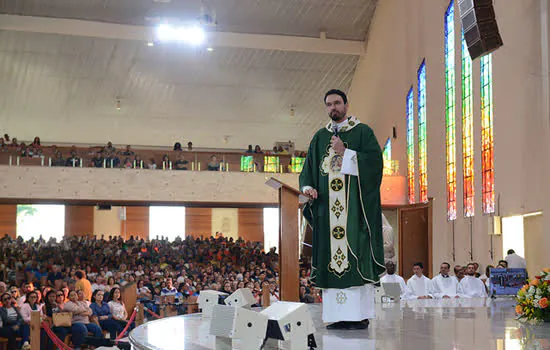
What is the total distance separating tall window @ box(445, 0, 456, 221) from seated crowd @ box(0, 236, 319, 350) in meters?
3.97

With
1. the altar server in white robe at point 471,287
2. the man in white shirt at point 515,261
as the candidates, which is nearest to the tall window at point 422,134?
the man in white shirt at point 515,261

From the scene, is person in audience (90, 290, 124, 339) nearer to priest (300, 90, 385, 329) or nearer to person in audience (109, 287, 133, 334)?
person in audience (109, 287, 133, 334)

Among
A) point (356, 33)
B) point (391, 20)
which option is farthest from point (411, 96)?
point (356, 33)

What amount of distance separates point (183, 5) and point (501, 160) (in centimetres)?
1213

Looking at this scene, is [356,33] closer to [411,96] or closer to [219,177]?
[411,96]

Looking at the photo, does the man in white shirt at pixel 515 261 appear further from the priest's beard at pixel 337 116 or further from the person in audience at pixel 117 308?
the priest's beard at pixel 337 116

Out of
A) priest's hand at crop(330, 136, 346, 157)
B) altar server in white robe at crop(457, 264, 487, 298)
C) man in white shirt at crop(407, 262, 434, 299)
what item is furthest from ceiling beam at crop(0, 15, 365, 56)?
priest's hand at crop(330, 136, 346, 157)

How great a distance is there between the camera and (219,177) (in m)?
25.4

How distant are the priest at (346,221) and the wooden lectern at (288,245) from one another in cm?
83

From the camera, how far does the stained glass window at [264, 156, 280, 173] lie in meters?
25.7

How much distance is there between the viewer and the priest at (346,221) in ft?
20.1

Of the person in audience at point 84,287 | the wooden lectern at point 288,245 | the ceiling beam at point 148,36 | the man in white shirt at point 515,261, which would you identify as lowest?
the person in audience at point 84,287

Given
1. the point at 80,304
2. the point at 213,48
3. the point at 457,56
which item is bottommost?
the point at 80,304

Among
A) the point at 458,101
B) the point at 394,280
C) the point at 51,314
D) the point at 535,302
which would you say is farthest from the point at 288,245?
the point at 458,101
